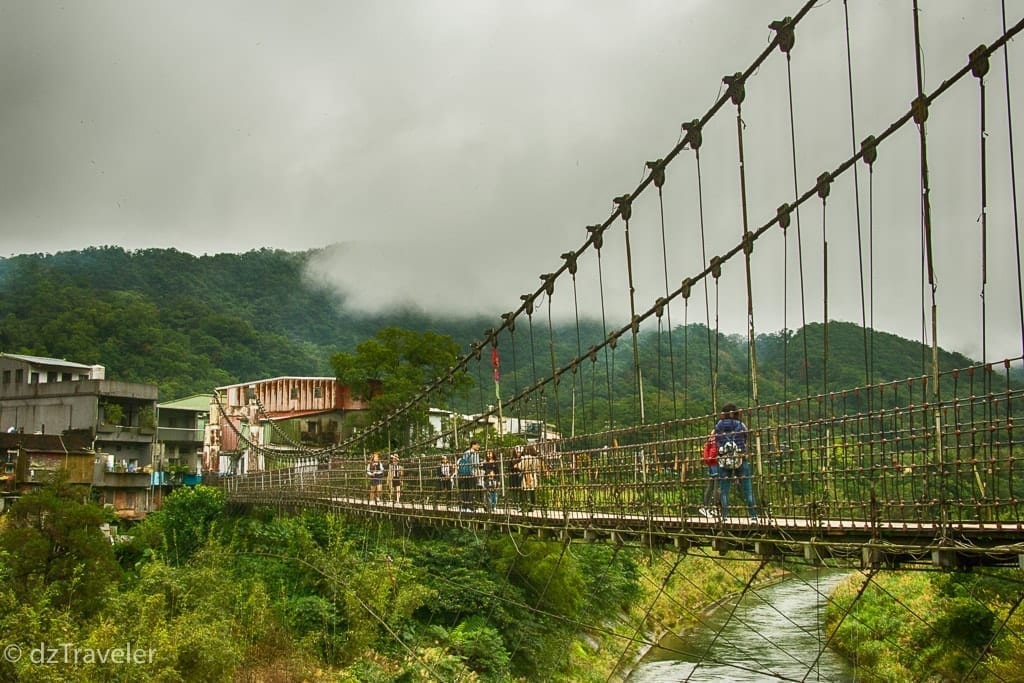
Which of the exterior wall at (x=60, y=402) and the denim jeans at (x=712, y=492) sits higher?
the exterior wall at (x=60, y=402)

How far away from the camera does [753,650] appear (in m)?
14.3

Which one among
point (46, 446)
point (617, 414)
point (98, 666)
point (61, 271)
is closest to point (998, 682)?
point (98, 666)

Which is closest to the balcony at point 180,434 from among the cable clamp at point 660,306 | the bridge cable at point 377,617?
the bridge cable at point 377,617

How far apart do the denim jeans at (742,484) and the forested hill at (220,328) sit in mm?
10535

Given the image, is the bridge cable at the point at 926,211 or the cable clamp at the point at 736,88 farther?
the cable clamp at the point at 736,88

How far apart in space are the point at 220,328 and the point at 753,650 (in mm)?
31232

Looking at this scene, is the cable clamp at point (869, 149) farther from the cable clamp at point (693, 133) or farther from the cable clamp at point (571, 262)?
the cable clamp at point (571, 262)

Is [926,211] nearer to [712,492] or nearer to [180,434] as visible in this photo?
[712,492]

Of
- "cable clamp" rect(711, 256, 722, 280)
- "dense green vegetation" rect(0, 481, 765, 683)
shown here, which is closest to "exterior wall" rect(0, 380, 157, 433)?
"dense green vegetation" rect(0, 481, 765, 683)

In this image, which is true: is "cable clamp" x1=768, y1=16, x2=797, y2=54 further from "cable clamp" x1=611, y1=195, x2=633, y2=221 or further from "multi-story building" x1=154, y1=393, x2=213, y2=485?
"multi-story building" x1=154, y1=393, x2=213, y2=485

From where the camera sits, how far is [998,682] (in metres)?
9.66

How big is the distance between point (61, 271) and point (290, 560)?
34.1 meters

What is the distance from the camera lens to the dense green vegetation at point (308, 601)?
9.83 metres

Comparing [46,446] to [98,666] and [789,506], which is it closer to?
[98,666]
